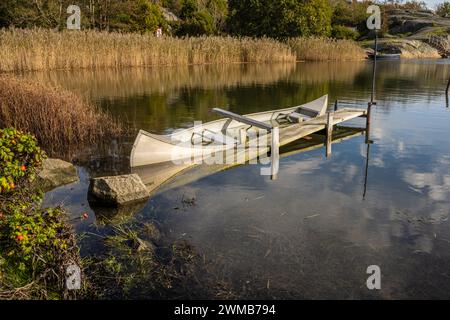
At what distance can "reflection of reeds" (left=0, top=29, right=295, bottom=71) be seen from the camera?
25.4 metres

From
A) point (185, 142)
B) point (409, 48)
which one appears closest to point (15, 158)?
point (185, 142)

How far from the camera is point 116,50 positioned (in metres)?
30.2

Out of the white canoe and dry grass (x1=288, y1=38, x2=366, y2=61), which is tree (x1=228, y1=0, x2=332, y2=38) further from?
the white canoe

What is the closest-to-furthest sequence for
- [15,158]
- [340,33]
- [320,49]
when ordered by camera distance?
1. [15,158]
2. [320,49]
3. [340,33]

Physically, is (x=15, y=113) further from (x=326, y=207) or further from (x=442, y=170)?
(x=442, y=170)

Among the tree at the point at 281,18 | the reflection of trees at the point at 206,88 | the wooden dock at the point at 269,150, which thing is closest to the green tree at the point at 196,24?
the tree at the point at 281,18

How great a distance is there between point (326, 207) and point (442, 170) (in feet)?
14.1

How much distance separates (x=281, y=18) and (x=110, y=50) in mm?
28024

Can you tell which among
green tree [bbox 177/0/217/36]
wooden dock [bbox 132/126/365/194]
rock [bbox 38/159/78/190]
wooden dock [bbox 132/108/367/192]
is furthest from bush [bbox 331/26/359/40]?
rock [bbox 38/159/78/190]

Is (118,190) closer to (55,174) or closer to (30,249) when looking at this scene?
(55,174)

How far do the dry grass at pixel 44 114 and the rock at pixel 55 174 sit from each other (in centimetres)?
219

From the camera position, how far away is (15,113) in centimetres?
1135

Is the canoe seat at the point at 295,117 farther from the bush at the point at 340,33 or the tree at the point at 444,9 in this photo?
the tree at the point at 444,9
